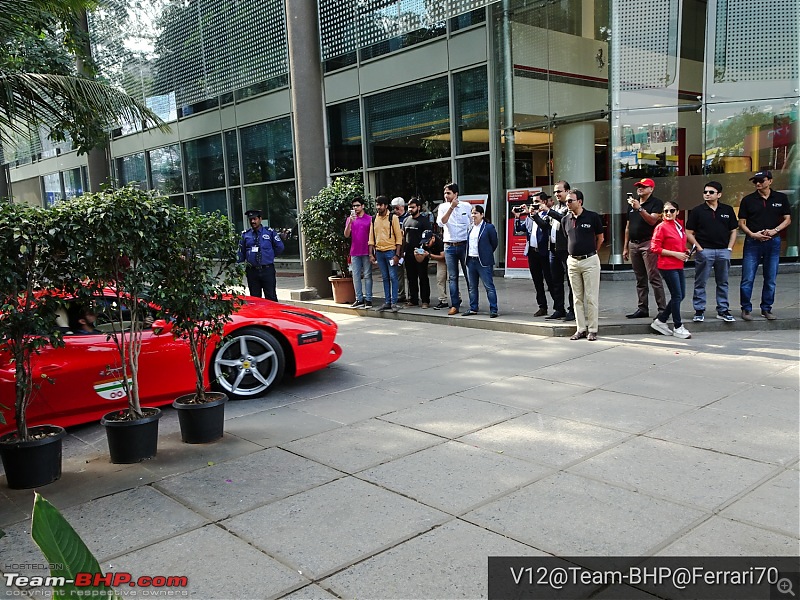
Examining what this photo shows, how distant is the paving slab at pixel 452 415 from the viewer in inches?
211

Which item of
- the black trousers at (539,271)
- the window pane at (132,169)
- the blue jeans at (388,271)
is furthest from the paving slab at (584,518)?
the window pane at (132,169)

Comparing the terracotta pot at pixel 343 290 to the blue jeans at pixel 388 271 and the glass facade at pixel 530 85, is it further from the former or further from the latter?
the glass facade at pixel 530 85

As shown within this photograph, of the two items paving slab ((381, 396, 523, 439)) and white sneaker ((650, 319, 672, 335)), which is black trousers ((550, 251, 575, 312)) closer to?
white sneaker ((650, 319, 672, 335))

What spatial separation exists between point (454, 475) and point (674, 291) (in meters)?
5.28

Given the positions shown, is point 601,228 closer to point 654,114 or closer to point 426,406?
point 426,406

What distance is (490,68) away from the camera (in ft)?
50.2

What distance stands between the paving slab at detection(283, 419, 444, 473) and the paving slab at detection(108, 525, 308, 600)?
116cm

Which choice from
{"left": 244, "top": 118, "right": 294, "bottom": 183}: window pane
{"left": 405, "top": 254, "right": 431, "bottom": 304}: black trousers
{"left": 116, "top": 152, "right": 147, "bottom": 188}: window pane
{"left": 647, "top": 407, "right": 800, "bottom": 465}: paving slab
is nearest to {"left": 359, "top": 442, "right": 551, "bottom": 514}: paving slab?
{"left": 647, "top": 407, "right": 800, "bottom": 465}: paving slab

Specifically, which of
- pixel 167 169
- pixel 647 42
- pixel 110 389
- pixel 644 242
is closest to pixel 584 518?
pixel 110 389

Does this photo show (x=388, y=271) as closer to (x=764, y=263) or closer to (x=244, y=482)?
(x=764, y=263)

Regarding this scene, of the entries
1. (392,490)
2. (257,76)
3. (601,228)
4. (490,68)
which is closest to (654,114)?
(490,68)

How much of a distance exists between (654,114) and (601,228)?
21.2 ft

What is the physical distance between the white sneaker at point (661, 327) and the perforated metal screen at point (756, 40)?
7562mm

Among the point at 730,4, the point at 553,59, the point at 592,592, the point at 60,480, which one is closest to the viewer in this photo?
the point at 592,592
